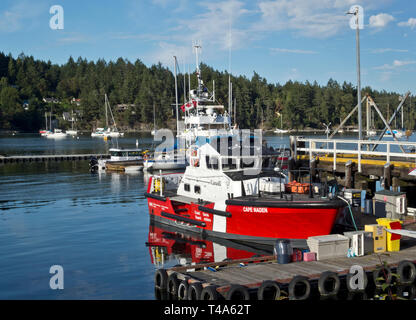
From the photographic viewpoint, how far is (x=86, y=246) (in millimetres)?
21078

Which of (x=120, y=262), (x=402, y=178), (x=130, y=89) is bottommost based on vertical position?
(x=120, y=262)

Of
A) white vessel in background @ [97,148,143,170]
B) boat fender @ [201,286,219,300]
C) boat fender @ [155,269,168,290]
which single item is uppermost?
white vessel in background @ [97,148,143,170]

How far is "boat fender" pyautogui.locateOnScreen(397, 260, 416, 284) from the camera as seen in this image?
556 inches

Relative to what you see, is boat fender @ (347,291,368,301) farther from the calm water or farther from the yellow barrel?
the calm water

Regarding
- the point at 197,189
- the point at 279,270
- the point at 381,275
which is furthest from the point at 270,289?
the point at 197,189

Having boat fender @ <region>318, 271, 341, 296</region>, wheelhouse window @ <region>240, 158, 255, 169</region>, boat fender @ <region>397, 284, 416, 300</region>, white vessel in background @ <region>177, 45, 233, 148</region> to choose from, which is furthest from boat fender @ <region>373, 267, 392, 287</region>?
white vessel in background @ <region>177, 45, 233, 148</region>

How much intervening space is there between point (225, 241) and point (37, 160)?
4967cm

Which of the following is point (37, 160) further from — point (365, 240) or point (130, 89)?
point (130, 89)

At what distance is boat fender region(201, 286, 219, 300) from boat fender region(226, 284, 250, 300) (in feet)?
1.10

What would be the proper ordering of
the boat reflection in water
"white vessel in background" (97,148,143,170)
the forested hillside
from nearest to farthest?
1. the boat reflection in water
2. "white vessel in background" (97,148,143,170)
3. the forested hillside

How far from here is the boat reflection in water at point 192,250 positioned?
1909 cm
